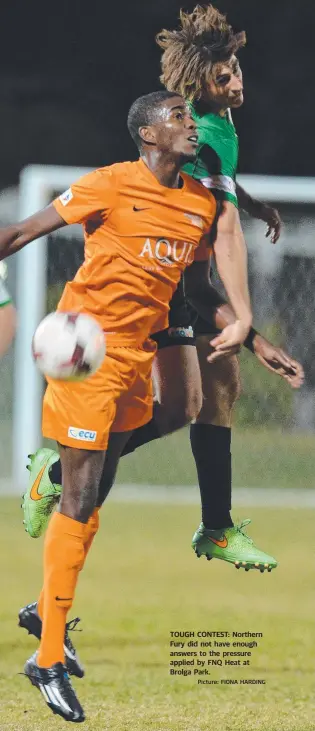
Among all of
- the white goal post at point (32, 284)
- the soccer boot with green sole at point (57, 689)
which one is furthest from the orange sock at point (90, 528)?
the white goal post at point (32, 284)

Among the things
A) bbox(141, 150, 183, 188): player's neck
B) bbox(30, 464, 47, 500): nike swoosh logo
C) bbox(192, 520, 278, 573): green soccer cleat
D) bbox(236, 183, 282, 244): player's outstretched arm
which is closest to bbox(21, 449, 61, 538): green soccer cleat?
bbox(30, 464, 47, 500): nike swoosh logo

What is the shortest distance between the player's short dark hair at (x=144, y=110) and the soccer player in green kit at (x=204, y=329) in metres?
0.14

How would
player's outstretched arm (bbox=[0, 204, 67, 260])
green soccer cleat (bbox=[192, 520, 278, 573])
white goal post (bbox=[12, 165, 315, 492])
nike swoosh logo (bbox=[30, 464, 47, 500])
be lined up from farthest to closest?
white goal post (bbox=[12, 165, 315, 492])
green soccer cleat (bbox=[192, 520, 278, 573])
nike swoosh logo (bbox=[30, 464, 47, 500])
player's outstretched arm (bbox=[0, 204, 67, 260])

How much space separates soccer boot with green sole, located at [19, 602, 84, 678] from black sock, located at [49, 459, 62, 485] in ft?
1.17

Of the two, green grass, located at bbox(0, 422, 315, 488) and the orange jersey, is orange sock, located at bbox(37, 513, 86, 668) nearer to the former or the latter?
the orange jersey

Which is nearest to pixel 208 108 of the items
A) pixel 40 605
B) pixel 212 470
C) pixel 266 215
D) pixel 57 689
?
pixel 266 215

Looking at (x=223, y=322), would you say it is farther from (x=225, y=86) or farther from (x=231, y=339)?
(x=225, y=86)

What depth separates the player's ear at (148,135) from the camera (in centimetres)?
320

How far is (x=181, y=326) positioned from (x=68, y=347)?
471 mm

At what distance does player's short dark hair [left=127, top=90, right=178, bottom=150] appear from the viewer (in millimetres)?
3201

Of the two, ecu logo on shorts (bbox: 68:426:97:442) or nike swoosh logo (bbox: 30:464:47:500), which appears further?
nike swoosh logo (bbox: 30:464:47:500)

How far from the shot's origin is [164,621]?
A: 4.21m

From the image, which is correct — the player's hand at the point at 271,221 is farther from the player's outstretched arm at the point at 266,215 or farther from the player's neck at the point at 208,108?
the player's neck at the point at 208,108

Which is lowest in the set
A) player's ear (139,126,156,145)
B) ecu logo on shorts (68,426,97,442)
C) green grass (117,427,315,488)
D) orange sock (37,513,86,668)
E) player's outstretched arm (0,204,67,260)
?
green grass (117,427,315,488)
